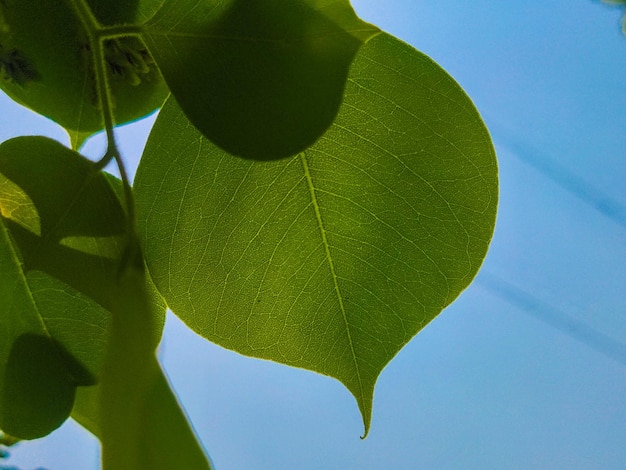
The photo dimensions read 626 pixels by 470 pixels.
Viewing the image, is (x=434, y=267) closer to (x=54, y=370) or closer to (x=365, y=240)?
(x=365, y=240)

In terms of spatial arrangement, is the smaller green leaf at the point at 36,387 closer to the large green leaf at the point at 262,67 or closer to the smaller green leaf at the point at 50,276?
the smaller green leaf at the point at 50,276

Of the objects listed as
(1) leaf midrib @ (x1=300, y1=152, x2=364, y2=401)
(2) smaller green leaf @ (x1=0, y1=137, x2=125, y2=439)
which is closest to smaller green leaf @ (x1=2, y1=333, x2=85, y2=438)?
(2) smaller green leaf @ (x1=0, y1=137, x2=125, y2=439)

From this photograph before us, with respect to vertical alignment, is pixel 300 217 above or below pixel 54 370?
above

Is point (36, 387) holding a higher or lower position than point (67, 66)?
lower

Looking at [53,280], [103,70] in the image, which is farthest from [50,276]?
[103,70]

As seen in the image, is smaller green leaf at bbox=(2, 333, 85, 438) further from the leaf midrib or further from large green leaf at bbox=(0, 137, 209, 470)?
the leaf midrib

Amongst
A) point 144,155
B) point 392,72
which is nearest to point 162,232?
point 144,155

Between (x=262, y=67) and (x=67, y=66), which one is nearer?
(x=262, y=67)

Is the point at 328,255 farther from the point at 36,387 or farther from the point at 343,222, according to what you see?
the point at 36,387
